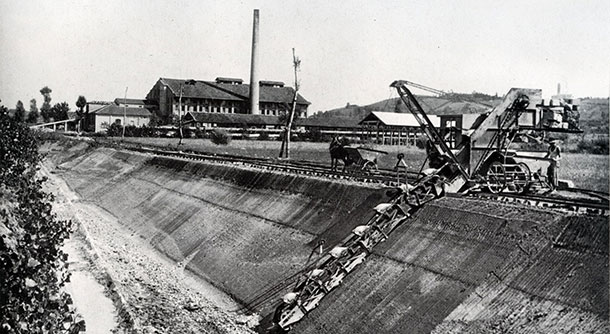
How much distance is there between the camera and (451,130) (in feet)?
73.9

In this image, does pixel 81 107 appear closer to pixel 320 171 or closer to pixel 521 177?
pixel 320 171

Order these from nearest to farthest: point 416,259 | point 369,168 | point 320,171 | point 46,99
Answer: point 416,259
point 369,168
point 320,171
point 46,99

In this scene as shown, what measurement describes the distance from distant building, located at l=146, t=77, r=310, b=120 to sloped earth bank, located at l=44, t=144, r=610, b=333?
243 ft

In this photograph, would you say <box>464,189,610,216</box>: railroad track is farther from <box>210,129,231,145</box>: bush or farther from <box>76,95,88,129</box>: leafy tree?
<box>76,95,88,129</box>: leafy tree

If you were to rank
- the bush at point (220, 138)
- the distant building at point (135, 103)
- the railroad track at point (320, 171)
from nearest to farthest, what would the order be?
the railroad track at point (320, 171) → the bush at point (220, 138) → the distant building at point (135, 103)

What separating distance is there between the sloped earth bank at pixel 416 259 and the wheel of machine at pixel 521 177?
184 cm

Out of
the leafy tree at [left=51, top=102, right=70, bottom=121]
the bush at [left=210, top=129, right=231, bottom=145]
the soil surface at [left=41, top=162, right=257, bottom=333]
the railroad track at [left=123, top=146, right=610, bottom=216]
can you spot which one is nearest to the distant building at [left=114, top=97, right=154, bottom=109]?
the leafy tree at [left=51, top=102, right=70, bottom=121]

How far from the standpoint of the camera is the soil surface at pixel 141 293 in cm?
1997

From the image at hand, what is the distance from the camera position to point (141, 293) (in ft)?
78.6

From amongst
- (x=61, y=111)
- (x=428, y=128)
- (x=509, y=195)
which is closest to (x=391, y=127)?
(x=428, y=128)

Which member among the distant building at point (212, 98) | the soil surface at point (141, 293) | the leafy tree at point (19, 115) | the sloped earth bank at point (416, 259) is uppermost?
the distant building at point (212, 98)

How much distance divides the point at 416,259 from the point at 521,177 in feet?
17.6

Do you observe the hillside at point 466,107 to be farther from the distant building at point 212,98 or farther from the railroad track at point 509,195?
the distant building at point 212,98

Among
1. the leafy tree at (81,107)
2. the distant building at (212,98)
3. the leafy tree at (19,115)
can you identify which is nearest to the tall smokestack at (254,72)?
the distant building at (212,98)
